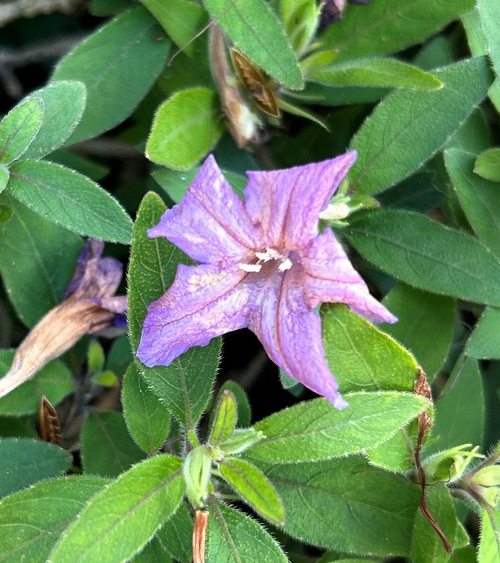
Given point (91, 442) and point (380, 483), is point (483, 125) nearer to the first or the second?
point (380, 483)

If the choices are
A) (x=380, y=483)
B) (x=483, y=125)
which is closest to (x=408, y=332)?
(x=380, y=483)

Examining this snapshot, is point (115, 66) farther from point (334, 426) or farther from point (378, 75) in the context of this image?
point (334, 426)

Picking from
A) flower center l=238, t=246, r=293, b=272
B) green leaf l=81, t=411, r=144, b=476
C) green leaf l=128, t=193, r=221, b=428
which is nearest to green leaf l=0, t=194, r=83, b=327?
green leaf l=81, t=411, r=144, b=476

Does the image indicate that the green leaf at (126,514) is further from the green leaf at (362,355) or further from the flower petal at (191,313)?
the green leaf at (362,355)

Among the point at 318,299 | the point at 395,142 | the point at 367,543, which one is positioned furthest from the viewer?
the point at 395,142

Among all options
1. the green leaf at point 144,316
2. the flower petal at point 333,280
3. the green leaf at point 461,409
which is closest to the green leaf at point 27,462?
the green leaf at point 144,316

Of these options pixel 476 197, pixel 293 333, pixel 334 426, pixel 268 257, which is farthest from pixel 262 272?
pixel 476 197
